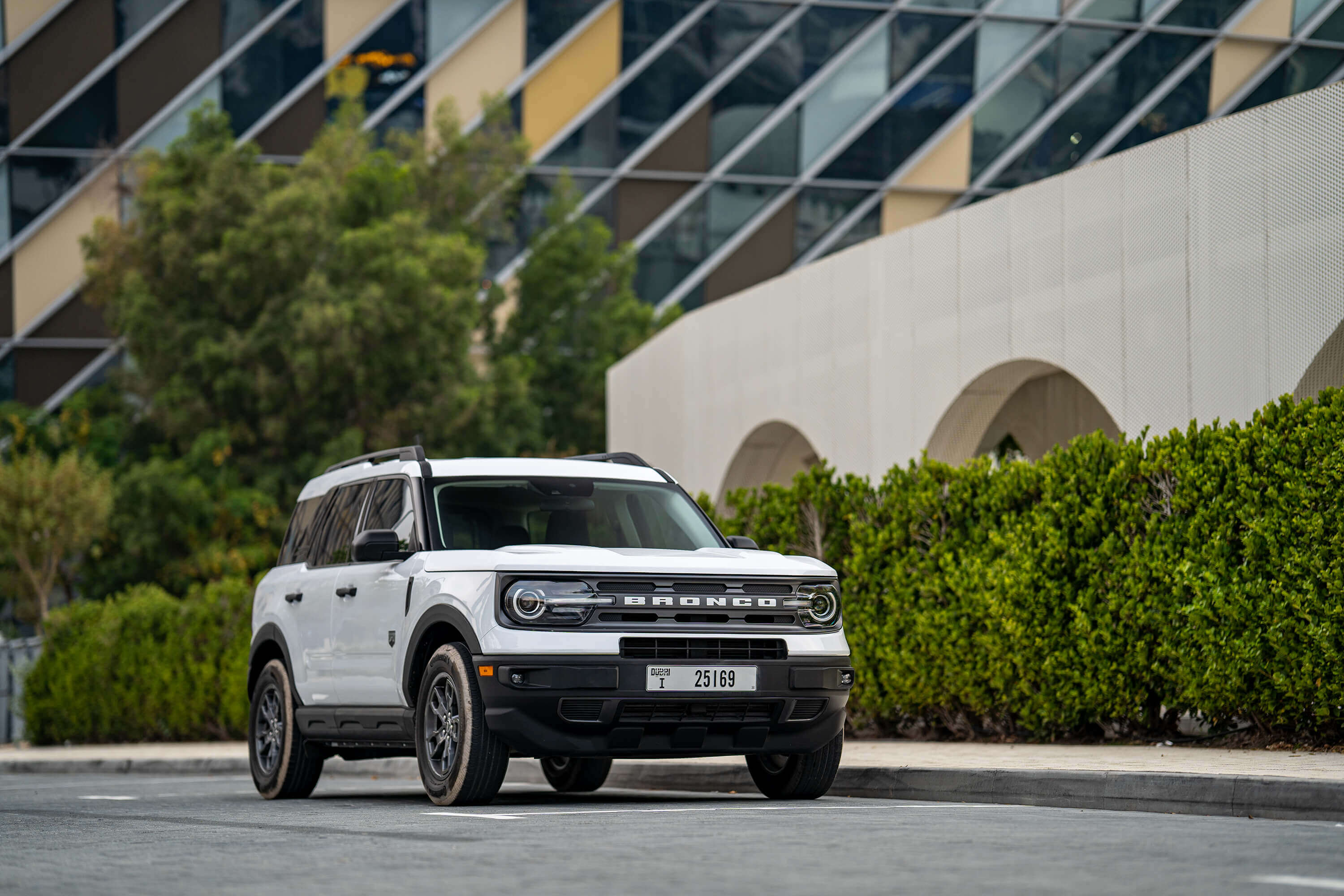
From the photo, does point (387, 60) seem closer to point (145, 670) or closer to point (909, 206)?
point (909, 206)

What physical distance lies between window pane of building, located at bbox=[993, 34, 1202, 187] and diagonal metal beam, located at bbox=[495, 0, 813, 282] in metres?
5.80

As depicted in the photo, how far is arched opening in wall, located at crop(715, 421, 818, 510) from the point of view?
73.8 ft

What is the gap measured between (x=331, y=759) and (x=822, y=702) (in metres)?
10.8

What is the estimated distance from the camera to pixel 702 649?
9594mm

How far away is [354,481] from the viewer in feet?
39.1

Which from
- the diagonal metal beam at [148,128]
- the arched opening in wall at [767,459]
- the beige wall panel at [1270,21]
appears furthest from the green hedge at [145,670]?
the beige wall panel at [1270,21]

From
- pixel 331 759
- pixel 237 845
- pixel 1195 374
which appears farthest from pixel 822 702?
pixel 331 759

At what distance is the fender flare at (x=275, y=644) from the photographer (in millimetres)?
11883

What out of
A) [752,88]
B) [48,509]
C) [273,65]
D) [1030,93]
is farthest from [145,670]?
[1030,93]

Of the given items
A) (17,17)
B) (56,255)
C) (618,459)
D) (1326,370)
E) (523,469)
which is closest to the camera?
(523,469)

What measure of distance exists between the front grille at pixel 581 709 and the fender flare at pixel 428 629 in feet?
1.73

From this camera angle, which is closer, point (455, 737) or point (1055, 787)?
point (455, 737)

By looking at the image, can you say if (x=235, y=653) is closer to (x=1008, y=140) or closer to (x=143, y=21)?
(x=143, y=21)

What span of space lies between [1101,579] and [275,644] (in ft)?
18.1
